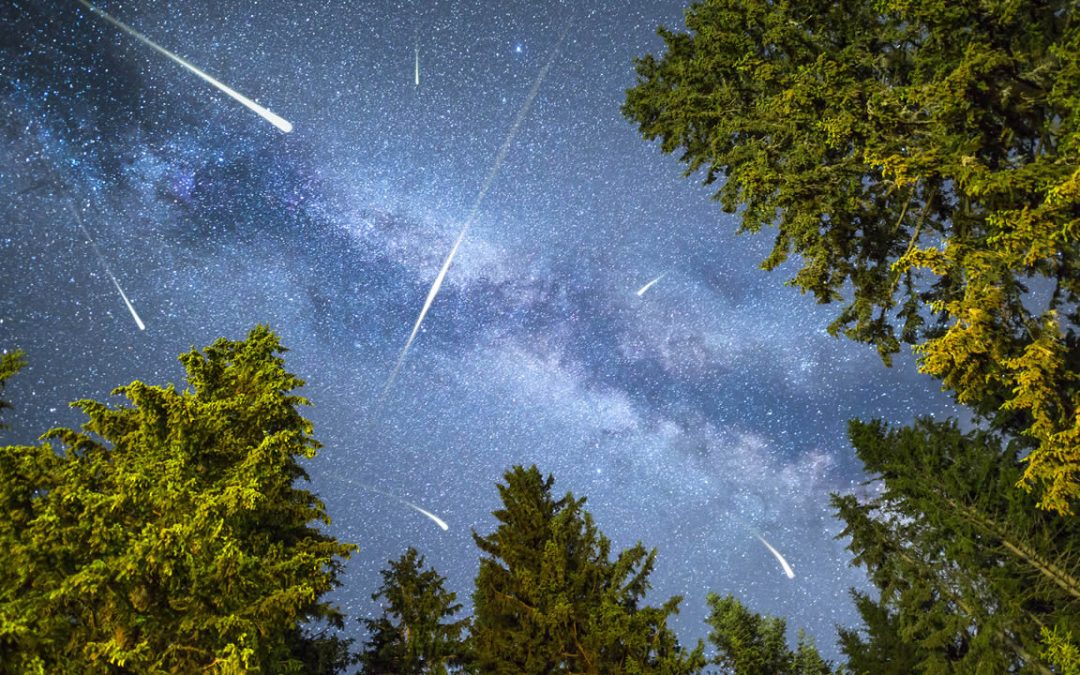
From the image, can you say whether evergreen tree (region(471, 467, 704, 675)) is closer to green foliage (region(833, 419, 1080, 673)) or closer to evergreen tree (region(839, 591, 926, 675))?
green foliage (region(833, 419, 1080, 673))

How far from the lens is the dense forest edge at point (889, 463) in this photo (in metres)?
6.96

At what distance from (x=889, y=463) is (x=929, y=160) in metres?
11.5

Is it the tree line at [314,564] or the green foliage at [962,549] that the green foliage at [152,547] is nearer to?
the tree line at [314,564]

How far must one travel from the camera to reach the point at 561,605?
1175 cm

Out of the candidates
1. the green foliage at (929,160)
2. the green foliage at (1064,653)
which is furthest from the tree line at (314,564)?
the green foliage at (929,160)

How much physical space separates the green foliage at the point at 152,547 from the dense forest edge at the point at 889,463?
4cm

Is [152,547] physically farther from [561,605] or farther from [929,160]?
[929,160]

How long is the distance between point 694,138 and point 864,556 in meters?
13.3

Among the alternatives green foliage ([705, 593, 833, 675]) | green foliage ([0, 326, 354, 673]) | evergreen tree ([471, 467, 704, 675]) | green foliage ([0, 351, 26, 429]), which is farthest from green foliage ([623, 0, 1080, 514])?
green foliage ([705, 593, 833, 675])

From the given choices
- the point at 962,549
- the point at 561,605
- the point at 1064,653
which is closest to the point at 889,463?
the point at 962,549

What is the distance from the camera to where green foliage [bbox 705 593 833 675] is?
26.8m

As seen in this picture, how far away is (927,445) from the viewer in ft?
51.4

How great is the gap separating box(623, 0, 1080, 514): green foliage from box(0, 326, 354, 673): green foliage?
381 inches

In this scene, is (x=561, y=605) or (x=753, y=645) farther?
(x=753, y=645)
